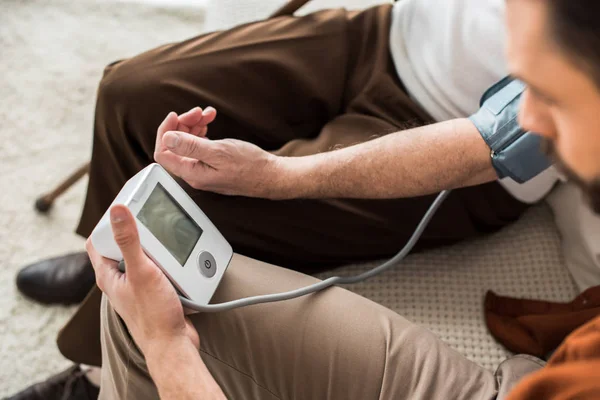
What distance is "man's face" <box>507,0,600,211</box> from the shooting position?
37cm

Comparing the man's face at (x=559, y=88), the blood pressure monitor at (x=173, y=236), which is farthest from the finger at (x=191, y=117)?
the man's face at (x=559, y=88)

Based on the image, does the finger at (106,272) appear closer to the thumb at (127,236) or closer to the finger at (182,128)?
the thumb at (127,236)

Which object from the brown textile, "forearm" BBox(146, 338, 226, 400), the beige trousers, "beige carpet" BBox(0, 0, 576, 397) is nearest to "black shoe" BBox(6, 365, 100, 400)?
"beige carpet" BBox(0, 0, 576, 397)

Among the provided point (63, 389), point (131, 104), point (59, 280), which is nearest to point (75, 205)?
point (59, 280)

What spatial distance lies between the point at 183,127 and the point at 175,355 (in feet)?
0.97

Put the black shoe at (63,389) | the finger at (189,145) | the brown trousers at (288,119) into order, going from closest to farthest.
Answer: the finger at (189,145), the brown trousers at (288,119), the black shoe at (63,389)

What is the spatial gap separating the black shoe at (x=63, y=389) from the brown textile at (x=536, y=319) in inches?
26.7

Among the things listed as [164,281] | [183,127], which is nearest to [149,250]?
[164,281]

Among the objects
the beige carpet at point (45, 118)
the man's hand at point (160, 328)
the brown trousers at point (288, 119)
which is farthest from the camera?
the beige carpet at point (45, 118)

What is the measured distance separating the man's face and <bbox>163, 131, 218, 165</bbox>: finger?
409 mm

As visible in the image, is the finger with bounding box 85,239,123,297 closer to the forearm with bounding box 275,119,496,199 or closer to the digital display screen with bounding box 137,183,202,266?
the digital display screen with bounding box 137,183,202,266

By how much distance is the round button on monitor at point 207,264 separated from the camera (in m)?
0.67

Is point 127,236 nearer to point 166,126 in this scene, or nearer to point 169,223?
point 169,223

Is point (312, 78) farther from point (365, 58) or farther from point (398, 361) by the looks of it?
point (398, 361)
